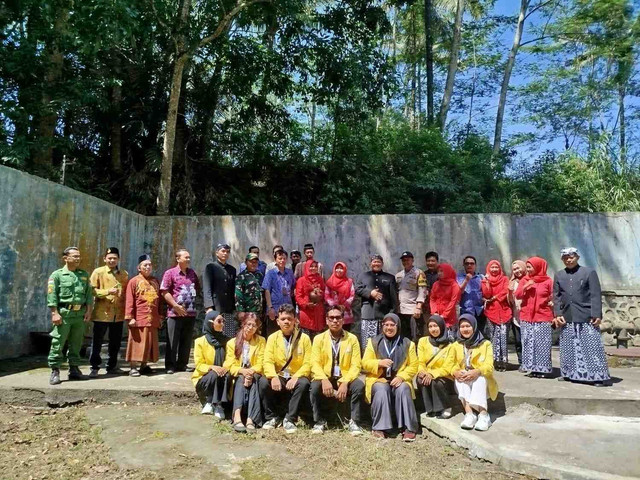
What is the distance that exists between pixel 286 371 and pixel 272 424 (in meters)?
0.46

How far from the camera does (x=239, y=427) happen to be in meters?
4.16

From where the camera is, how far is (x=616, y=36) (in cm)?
1437

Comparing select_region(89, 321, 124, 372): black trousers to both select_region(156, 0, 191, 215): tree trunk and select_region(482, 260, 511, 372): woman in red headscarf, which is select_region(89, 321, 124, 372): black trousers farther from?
select_region(482, 260, 511, 372): woman in red headscarf

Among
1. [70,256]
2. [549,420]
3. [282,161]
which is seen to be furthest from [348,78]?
[549,420]

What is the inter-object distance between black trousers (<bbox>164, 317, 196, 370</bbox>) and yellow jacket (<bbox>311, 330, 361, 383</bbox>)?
182 cm

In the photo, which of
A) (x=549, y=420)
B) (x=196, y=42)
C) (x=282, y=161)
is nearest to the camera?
(x=549, y=420)

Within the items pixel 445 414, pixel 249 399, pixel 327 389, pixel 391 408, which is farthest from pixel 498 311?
pixel 249 399

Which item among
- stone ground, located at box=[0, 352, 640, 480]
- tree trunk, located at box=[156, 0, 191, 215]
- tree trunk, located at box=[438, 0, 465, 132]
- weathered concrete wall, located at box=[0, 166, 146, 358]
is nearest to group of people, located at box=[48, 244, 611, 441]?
stone ground, located at box=[0, 352, 640, 480]

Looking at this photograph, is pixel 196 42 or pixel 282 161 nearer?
pixel 196 42

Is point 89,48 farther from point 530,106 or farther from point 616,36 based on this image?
point 530,106

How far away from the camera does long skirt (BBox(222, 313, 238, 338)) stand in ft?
18.6

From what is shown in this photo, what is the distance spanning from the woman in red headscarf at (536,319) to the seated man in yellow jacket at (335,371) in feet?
7.19

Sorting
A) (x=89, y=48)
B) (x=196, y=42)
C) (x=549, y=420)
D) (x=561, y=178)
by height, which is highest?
(x=196, y=42)

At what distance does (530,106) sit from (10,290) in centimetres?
1928
